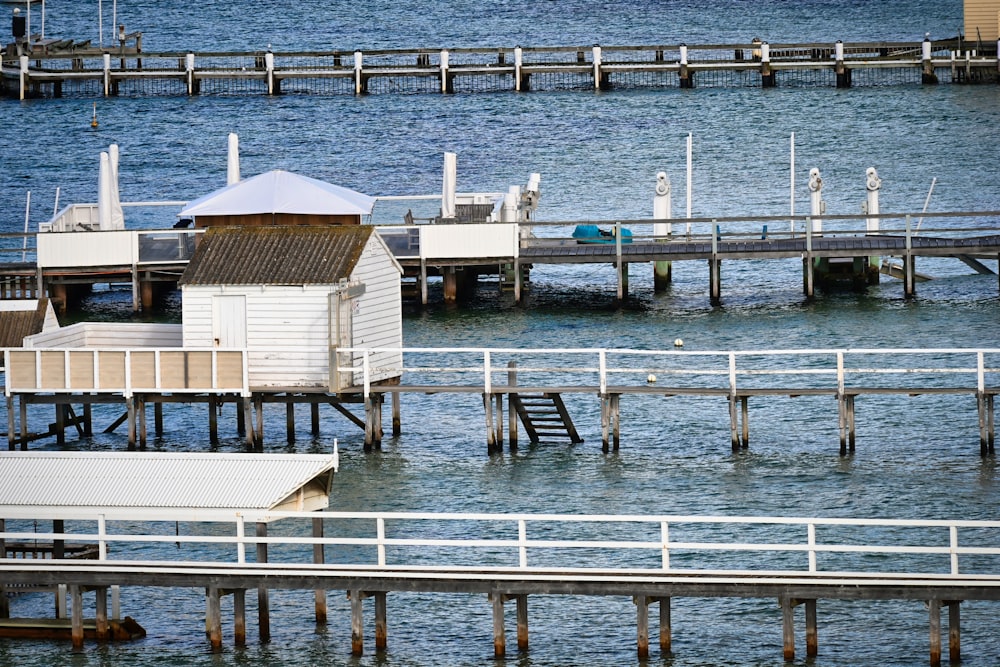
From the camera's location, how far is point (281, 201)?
157 feet

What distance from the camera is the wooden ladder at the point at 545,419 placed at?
137 feet

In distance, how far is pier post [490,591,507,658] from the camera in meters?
28.0

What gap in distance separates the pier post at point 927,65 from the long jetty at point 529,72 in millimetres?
53

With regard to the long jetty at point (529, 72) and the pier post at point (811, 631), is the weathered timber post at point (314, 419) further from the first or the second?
the long jetty at point (529, 72)

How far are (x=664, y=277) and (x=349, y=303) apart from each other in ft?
61.9

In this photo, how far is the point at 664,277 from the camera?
191 feet

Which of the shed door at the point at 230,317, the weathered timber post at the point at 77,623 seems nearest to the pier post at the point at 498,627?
the weathered timber post at the point at 77,623

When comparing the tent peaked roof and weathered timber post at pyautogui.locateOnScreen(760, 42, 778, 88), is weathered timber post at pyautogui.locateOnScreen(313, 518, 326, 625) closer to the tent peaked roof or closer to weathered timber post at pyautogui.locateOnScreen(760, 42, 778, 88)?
the tent peaked roof

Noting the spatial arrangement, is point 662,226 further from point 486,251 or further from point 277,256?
point 277,256

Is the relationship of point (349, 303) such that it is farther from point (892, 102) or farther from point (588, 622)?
point (892, 102)

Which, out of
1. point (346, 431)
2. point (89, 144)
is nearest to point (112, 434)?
point (346, 431)

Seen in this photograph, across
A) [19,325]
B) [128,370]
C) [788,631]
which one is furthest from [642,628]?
[19,325]

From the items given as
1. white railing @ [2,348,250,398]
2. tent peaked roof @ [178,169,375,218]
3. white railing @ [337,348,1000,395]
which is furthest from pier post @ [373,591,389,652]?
tent peaked roof @ [178,169,375,218]

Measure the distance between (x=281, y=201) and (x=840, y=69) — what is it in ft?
152
